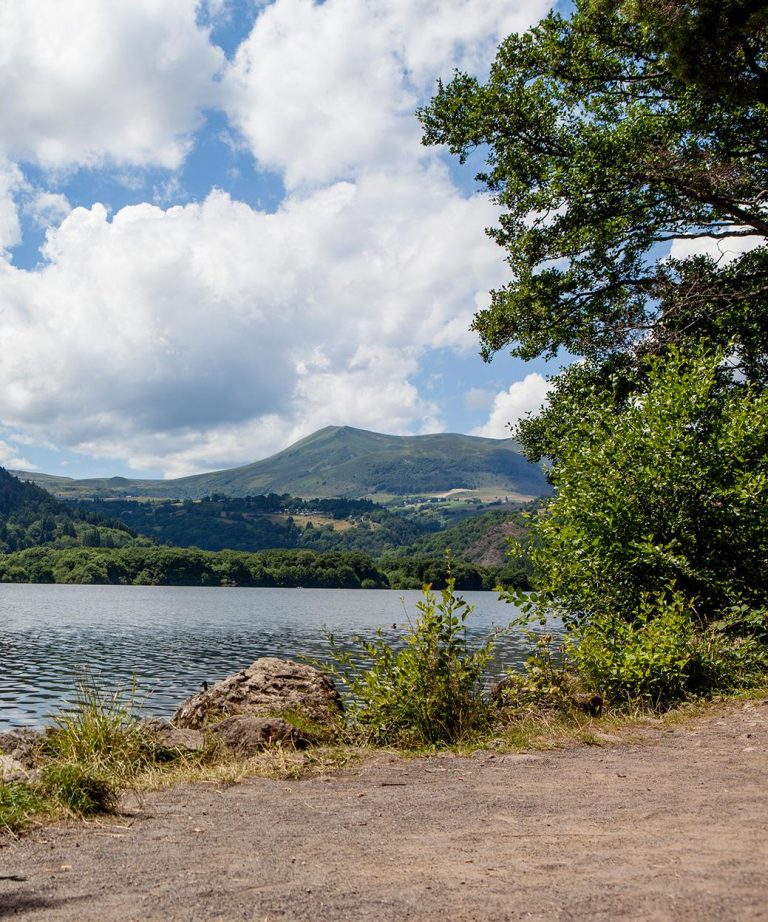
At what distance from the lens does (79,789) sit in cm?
790

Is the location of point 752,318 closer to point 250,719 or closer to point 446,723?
point 446,723

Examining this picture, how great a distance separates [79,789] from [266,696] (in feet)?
20.1

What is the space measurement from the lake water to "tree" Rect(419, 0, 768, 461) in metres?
9.96

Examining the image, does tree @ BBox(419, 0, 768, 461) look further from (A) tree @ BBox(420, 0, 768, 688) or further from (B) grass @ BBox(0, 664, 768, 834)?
(B) grass @ BBox(0, 664, 768, 834)

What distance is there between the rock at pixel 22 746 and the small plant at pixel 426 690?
185 inches

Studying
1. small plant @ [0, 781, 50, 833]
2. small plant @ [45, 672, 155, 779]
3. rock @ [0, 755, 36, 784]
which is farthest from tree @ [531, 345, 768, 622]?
small plant @ [0, 781, 50, 833]

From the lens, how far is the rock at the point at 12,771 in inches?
333

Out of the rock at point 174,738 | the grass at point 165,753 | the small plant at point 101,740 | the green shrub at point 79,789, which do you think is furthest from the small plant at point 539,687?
the green shrub at point 79,789

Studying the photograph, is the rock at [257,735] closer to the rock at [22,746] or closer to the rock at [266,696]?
the rock at [266,696]

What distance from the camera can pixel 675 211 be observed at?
71.2ft

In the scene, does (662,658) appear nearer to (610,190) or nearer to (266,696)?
(266,696)

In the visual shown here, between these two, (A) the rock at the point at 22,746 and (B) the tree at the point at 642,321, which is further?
(B) the tree at the point at 642,321

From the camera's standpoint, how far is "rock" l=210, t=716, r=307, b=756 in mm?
11086

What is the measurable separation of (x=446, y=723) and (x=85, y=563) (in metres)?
193
